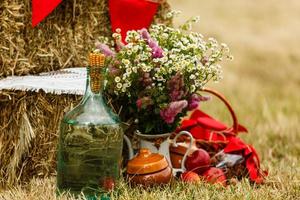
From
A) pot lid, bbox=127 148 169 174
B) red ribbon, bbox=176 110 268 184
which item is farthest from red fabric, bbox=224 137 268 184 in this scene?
pot lid, bbox=127 148 169 174

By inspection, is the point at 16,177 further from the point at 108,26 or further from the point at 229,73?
the point at 229,73

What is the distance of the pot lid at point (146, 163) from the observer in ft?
10.8

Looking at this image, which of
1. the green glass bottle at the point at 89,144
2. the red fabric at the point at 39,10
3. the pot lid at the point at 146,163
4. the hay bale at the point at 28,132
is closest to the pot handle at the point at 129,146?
the pot lid at the point at 146,163

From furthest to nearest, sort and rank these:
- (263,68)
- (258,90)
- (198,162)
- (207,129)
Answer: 1. (263,68)
2. (258,90)
3. (207,129)
4. (198,162)

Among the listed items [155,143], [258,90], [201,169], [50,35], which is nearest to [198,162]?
[201,169]

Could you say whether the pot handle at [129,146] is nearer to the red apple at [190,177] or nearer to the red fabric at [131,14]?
the red apple at [190,177]

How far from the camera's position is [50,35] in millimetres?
3781

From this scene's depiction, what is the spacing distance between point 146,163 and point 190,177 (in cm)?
27

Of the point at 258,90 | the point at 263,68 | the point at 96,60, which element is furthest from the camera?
the point at 263,68

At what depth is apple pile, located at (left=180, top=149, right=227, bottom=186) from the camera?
3.50 metres

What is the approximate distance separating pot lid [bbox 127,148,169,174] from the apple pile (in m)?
0.20

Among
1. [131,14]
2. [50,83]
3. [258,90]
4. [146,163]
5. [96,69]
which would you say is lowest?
[258,90]

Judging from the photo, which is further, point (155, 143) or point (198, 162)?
point (198, 162)

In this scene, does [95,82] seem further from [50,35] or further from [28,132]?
[50,35]
